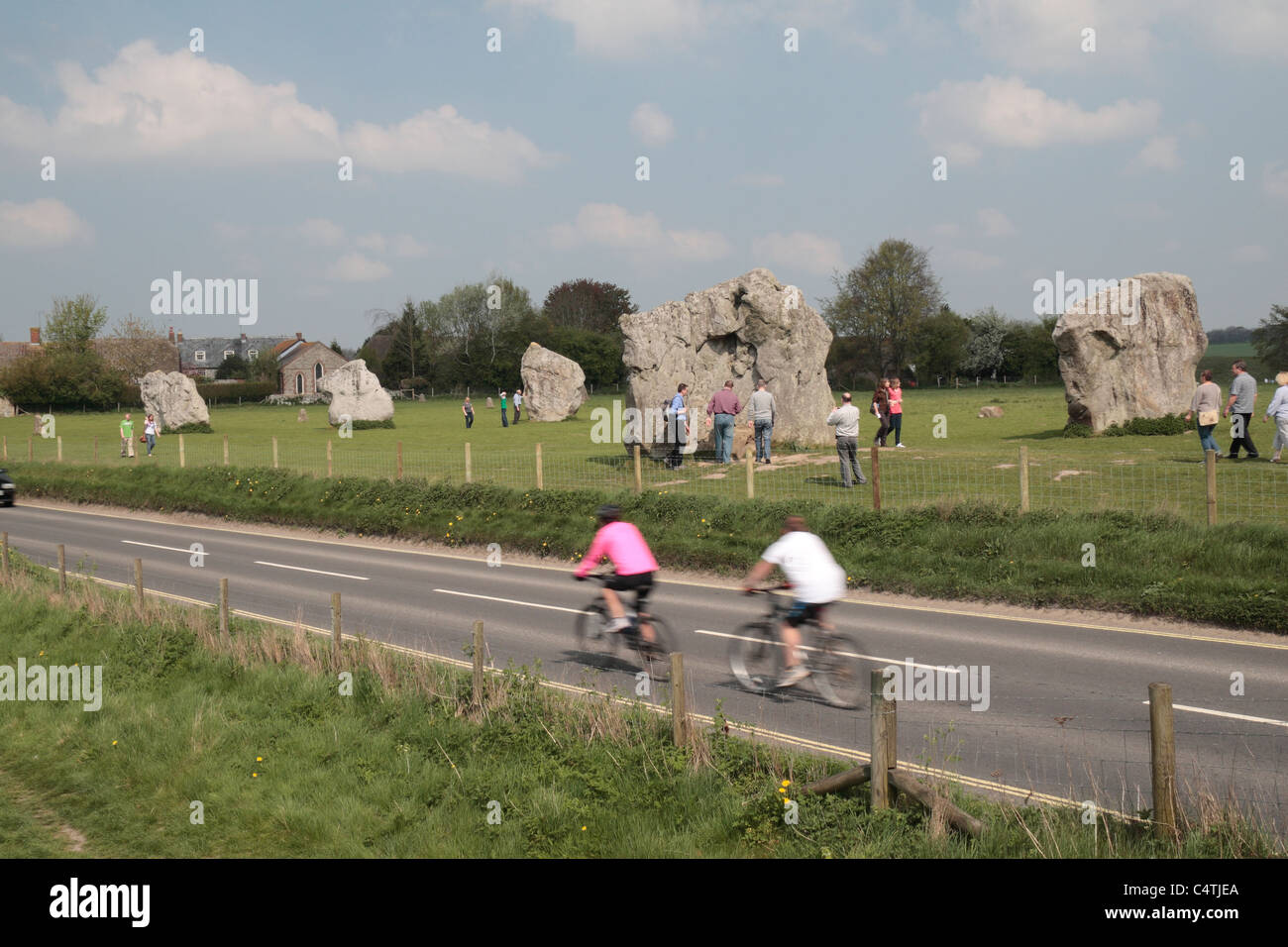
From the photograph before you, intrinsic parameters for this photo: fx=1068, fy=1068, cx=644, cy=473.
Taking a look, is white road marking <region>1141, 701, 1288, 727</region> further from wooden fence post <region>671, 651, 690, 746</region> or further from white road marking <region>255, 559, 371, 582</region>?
white road marking <region>255, 559, 371, 582</region>

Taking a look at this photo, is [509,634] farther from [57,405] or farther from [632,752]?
[57,405]

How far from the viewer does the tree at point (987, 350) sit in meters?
89.9

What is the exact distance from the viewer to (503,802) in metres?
7.52

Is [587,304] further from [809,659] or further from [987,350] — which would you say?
[809,659]

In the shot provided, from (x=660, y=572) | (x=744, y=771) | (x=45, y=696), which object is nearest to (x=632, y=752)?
(x=744, y=771)

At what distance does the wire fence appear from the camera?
17.0 m

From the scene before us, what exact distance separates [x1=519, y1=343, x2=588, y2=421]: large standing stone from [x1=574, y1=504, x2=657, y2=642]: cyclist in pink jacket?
145ft

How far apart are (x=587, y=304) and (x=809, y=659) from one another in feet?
361

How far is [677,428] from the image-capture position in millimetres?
28438

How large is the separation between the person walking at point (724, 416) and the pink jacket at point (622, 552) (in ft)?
51.1

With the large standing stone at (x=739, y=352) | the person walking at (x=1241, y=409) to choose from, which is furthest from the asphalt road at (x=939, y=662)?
the large standing stone at (x=739, y=352)

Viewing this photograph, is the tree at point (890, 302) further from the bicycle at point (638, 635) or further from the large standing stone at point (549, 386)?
the bicycle at point (638, 635)

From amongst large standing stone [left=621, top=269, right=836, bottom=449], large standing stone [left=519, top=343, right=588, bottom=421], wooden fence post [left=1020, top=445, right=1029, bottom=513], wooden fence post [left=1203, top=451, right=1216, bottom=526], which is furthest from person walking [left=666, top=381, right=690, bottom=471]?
large standing stone [left=519, top=343, right=588, bottom=421]
